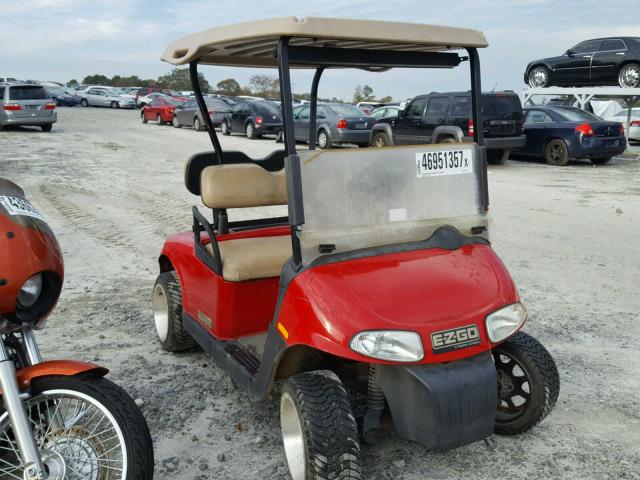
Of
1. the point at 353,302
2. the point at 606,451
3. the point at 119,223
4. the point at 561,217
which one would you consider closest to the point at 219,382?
the point at 353,302

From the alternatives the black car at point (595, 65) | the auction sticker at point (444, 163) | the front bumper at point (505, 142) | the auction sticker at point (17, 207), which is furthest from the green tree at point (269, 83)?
the black car at point (595, 65)

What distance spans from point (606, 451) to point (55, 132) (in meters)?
20.4

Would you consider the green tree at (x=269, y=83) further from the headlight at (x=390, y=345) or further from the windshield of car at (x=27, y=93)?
Result: the windshield of car at (x=27, y=93)

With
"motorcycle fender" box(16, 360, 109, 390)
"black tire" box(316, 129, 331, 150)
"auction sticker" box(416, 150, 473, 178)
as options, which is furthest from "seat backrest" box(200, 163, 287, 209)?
"black tire" box(316, 129, 331, 150)

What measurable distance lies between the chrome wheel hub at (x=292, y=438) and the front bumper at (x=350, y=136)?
567 inches

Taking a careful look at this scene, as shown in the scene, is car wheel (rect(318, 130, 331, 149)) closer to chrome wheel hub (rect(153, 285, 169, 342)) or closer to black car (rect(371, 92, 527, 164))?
black car (rect(371, 92, 527, 164))

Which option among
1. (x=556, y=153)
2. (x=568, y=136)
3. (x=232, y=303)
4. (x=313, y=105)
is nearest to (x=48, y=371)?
(x=232, y=303)

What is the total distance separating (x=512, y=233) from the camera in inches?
317

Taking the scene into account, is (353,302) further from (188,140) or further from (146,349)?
(188,140)

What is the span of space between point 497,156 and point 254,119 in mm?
8266

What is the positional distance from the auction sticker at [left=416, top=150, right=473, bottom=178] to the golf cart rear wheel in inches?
44.3

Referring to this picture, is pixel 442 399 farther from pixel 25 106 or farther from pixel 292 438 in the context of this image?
pixel 25 106

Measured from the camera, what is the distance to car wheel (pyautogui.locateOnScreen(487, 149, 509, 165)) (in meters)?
14.9

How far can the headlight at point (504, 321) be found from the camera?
2842 mm
